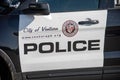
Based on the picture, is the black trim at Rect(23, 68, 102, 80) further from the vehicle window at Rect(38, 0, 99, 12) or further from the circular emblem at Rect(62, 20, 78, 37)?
the vehicle window at Rect(38, 0, 99, 12)

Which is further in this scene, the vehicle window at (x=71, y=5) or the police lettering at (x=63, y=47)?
the vehicle window at (x=71, y=5)

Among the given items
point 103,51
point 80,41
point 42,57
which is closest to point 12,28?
point 42,57

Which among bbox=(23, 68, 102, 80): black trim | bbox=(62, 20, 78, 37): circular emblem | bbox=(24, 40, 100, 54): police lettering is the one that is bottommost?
bbox=(23, 68, 102, 80): black trim

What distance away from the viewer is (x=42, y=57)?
17.3 feet

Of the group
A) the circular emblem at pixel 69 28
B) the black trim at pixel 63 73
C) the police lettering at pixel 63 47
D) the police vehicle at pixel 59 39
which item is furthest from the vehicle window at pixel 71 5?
the black trim at pixel 63 73

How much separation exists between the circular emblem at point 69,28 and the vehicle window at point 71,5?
19 centimetres

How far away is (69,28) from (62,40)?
18 centimetres

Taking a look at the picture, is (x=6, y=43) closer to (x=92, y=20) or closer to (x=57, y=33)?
(x=57, y=33)

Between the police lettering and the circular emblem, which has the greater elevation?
the circular emblem

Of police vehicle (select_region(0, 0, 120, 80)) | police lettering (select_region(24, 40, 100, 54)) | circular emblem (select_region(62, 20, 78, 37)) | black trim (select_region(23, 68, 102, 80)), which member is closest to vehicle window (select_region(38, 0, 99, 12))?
police vehicle (select_region(0, 0, 120, 80))

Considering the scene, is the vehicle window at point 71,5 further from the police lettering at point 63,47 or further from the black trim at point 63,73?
the black trim at point 63,73

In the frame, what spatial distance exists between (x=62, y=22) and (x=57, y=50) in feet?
1.19

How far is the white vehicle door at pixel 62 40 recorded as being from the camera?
5.20 meters

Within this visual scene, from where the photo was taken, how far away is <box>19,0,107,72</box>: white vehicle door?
5.20 meters
